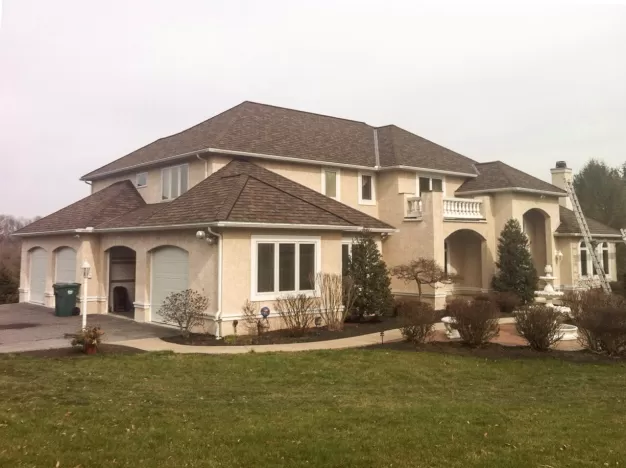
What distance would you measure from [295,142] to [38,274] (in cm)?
1308

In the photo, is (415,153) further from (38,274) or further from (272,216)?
(38,274)

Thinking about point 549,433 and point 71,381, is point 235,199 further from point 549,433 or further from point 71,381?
point 549,433

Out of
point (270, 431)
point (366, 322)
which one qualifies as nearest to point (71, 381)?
point (270, 431)

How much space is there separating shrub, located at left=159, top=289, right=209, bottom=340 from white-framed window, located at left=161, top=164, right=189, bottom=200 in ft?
21.7

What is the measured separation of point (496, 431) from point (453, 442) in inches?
31.1

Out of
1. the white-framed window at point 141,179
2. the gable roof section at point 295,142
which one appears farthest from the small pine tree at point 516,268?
the white-framed window at point 141,179

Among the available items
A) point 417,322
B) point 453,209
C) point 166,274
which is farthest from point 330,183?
point 417,322

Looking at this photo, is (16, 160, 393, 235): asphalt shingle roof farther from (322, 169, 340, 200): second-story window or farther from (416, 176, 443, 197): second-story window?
(416, 176, 443, 197): second-story window

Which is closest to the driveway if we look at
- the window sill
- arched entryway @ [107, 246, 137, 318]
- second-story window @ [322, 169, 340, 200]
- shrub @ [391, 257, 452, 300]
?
arched entryway @ [107, 246, 137, 318]

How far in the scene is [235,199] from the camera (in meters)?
14.7

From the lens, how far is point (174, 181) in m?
20.1

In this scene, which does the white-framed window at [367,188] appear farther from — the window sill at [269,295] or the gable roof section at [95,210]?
the gable roof section at [95,210]

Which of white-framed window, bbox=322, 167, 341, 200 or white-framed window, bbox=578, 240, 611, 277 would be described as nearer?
white-framed window, bbox=322, 167, 341, 200

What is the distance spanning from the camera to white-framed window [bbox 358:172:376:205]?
22422 mm
